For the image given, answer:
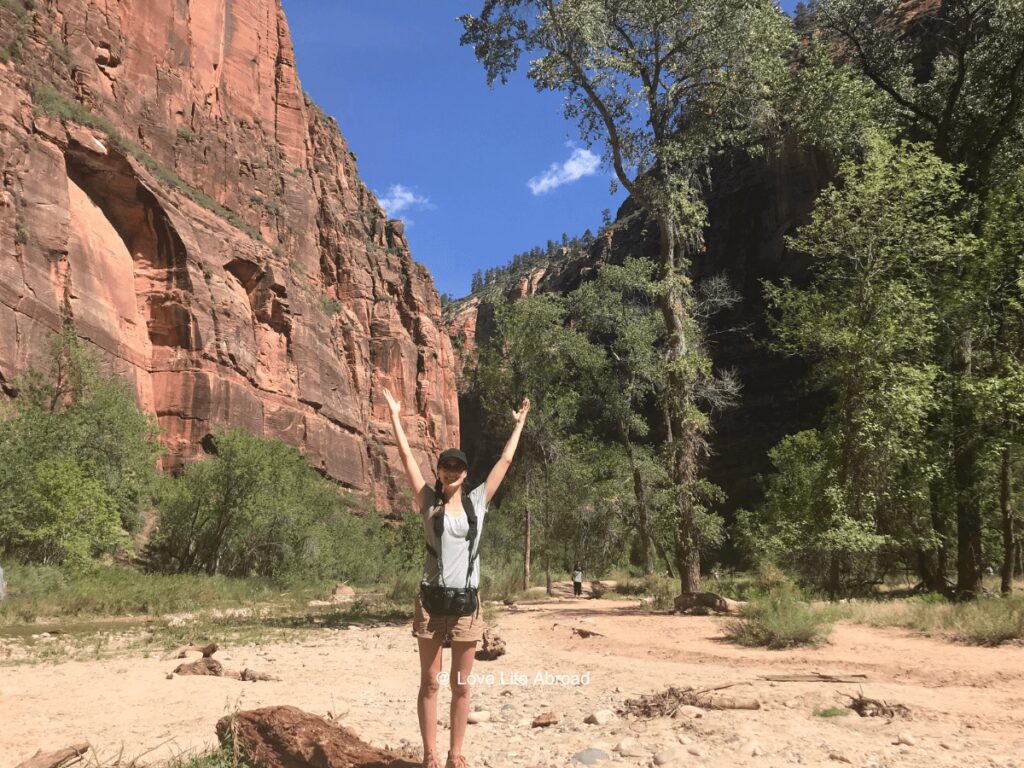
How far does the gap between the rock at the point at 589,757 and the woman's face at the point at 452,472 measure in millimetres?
2022

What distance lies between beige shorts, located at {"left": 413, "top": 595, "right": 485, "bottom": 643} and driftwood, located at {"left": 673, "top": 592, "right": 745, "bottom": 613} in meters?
11.3

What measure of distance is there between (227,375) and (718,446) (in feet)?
149

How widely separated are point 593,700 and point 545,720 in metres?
1.01

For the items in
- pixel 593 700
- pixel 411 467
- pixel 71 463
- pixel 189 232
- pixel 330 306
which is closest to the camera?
pixel 411 467

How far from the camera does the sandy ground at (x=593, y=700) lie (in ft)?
14.7

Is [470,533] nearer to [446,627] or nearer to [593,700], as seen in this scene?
[446,627]

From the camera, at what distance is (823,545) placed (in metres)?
12.8

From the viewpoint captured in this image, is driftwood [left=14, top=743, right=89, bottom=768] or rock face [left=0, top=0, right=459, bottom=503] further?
rock face [left=0, top=0, right=459, bottom=503]

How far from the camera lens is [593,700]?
616cm

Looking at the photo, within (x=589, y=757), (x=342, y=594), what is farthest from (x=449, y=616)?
(x=342, y=594)

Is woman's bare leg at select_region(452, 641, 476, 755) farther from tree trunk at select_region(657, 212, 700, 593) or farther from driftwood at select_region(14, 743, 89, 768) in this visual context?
tree trunk at select_region(657, 212, 700, 593)

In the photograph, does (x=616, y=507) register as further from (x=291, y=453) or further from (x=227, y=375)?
(x=227, y=375)

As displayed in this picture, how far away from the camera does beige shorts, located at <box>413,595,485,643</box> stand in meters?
3.65

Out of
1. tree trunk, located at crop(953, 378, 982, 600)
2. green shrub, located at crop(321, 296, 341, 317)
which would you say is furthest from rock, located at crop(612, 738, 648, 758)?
green shrub, located at crop(321, 296, 341, 317)
